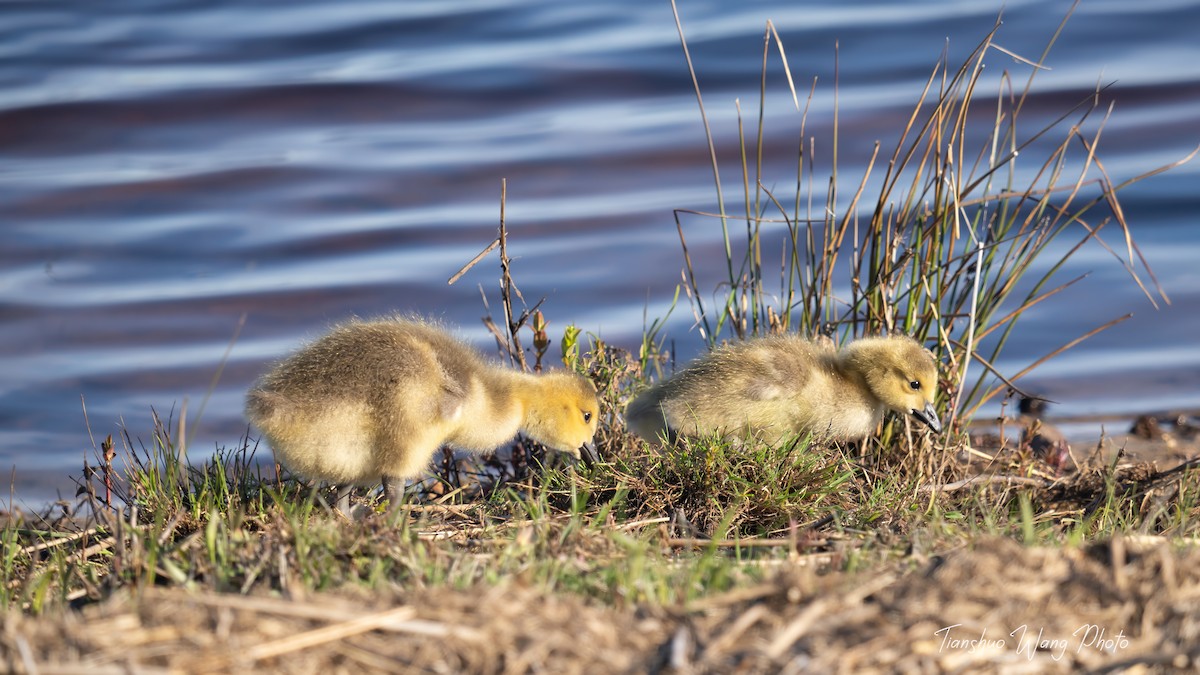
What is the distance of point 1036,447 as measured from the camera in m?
6.81

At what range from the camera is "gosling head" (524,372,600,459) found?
5.30 meters

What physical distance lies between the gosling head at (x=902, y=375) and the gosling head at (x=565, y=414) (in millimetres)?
1092

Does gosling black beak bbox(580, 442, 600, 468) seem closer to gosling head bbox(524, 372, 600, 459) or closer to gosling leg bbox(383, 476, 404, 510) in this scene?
gosling head bbox(524, 372, 600, 459)

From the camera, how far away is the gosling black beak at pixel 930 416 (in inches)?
216

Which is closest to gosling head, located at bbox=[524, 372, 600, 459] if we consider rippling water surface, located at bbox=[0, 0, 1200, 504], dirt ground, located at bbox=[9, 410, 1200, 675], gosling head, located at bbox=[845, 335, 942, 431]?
gosling head, located at bbox=[845, 335, 942, 431]

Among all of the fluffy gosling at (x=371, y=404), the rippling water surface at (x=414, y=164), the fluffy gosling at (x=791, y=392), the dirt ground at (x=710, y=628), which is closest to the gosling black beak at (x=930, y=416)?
the fluffy gosling at (x=791, y=392)

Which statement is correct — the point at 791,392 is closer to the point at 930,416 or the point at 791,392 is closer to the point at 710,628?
the point at 930,416

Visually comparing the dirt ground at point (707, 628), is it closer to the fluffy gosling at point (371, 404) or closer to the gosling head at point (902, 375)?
the fluffy gosling at point (371, 404)

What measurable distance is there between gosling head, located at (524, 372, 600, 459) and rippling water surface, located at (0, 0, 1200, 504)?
7.96 ft

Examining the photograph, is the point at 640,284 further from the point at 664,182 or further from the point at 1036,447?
the point at 1036,447

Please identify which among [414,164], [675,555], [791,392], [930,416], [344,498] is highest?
[414,164]

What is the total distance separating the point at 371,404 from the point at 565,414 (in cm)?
87

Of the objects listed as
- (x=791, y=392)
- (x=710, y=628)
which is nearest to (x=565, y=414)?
(x=791, y=392)

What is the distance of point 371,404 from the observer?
471cm
